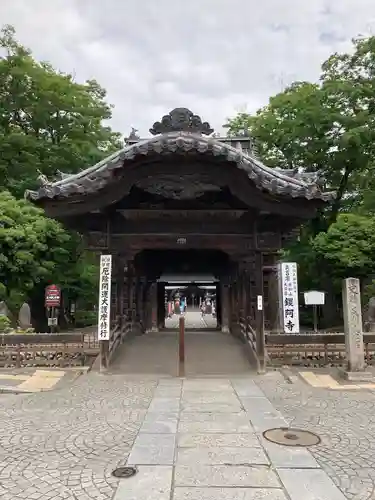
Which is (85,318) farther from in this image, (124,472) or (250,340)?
(124,472)

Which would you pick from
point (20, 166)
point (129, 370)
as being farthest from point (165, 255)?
point (20, 166)

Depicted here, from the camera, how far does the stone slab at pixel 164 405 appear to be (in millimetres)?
7035

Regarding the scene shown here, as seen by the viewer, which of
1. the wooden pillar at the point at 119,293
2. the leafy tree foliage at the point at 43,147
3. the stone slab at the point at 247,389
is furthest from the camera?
the leafy tree foliage at the point at 43,147

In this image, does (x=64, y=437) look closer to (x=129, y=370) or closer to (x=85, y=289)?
(x=129, y=370)

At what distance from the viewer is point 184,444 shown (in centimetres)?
535

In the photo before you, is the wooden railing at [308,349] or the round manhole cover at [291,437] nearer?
the round manhole cover at [291,437]

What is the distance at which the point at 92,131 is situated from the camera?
1063 inches

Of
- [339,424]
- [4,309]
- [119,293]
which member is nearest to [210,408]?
[339,424]

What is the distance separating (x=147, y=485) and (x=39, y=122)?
25392 millimetres

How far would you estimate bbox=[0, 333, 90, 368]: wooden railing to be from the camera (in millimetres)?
11242

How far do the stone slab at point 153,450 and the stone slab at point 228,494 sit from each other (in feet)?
2.37

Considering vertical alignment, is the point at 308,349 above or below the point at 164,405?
above

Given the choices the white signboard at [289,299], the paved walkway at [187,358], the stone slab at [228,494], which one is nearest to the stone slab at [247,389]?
the paved walkway at [187,358]

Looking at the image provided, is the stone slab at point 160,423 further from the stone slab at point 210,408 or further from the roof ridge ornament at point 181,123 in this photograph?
the roof ridge ornament at point 181,123
